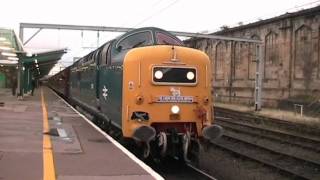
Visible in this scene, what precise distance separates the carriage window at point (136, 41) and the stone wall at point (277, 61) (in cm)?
2220

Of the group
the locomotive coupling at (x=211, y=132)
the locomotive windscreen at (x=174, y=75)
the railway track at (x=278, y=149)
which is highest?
the locomotive windscreen at (x=174, y=75)

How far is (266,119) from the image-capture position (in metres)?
27.8

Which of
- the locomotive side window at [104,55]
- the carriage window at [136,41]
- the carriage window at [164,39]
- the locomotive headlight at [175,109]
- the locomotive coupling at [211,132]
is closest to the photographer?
the locomotive coupling at [211,132]

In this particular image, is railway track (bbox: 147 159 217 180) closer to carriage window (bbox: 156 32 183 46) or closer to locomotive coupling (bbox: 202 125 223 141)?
locomotive coupling (bbox: 202 125 223 141)

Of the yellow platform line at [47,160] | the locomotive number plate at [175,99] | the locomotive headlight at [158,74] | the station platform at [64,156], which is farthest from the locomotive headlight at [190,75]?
the yellow platform line at [47,160]

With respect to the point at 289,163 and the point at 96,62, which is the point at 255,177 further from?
the point at 96,62

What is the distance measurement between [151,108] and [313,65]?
25075mm

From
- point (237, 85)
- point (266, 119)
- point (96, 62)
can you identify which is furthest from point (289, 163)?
point (237, 85)

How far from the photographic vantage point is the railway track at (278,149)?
1356 centimetres

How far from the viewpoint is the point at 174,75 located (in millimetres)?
11875

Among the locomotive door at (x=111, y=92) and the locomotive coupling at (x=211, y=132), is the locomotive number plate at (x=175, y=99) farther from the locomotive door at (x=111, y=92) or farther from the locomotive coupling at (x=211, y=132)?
the locomotive door at (x=111, y=92)

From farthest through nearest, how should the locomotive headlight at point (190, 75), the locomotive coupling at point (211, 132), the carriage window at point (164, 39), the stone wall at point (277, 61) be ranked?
the stone wall at point (277, 61), the carriage window at point (164, 39), the locomotive headlight at point (190, 75), the locomotive coupling at point (211, 132)

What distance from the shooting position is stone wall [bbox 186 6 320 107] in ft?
115

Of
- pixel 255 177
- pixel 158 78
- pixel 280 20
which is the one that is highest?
pixel 280 20
